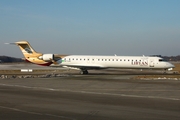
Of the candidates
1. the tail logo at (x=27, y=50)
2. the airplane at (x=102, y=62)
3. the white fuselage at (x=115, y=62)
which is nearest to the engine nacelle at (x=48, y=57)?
the airplane at (x=102, y=62)

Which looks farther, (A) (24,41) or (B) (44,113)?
(A) (24,41)

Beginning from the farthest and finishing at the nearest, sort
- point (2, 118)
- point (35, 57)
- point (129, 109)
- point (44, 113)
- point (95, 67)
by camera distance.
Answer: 1. point (35, 57)
2. point (95, 67)
3. point (129, 109)
4. point (44, 113)
5. point (2, 118)

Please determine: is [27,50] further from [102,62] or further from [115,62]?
[115,62]

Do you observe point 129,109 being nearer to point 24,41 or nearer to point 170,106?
point 170,106

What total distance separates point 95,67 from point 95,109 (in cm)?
2992

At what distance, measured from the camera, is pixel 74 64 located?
42281 mm

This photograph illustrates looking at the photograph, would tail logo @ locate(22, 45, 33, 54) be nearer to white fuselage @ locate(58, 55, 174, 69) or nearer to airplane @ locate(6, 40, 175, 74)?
airplane @ locate(6, 40, 175, 74)

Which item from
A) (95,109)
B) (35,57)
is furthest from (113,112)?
(35,57)

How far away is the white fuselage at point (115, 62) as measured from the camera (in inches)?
1600

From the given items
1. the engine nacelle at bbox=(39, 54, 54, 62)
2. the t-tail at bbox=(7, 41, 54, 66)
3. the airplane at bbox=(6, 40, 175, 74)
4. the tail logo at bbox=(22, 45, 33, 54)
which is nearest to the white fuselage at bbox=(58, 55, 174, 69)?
the airplane at bbox=(6, 40, 175, 74)

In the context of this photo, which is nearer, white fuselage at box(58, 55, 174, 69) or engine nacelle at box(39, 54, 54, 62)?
white fuselage at box(58, 55, 174, 69)

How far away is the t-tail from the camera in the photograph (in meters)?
43.3

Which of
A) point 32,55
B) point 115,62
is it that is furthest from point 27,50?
point 115,62

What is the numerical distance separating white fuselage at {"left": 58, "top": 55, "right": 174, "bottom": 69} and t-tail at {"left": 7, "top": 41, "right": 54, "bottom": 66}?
8.11 ft
